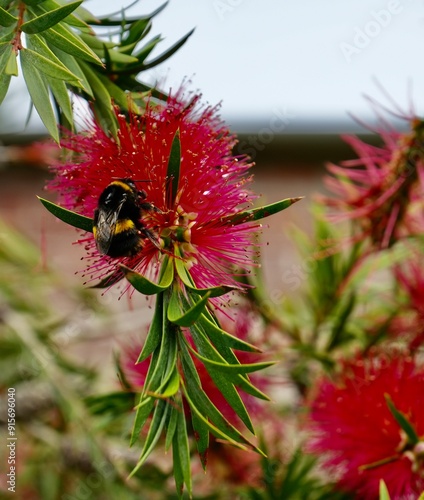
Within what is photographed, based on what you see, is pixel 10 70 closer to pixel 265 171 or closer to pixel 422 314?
pixel 422 314

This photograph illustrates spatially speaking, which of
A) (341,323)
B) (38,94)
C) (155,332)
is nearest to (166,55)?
(38,94)

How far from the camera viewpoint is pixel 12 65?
430 millimetres

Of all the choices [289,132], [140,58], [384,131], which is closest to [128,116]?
[140,58]

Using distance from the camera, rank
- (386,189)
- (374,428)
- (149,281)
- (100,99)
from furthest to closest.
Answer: (386,189) → (374,428) → (100,99) → (149,281)

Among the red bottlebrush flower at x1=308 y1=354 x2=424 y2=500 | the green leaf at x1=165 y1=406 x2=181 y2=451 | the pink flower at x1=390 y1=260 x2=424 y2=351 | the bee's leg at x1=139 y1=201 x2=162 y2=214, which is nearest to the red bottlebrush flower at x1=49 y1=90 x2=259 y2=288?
the bee's leg at x1=139 y1=201 x2=162 y2=214

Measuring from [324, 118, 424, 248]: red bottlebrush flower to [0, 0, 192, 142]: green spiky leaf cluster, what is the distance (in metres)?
0.34

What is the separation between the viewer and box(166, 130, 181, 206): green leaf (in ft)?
1.38

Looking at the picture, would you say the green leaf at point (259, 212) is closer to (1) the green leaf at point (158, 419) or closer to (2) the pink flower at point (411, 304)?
(1) the green leaf at point (158, 419)

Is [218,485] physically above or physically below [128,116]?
below

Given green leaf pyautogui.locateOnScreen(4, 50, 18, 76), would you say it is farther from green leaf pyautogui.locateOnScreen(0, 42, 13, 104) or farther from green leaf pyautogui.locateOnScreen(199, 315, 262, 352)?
green leaf pyautogui.locateOnScreen(199, 315, 262, 352)

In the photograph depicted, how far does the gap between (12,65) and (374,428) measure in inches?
18.7

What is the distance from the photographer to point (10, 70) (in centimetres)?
43

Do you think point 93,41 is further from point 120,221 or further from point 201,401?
point 201,401

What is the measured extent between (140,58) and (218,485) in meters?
0.62
